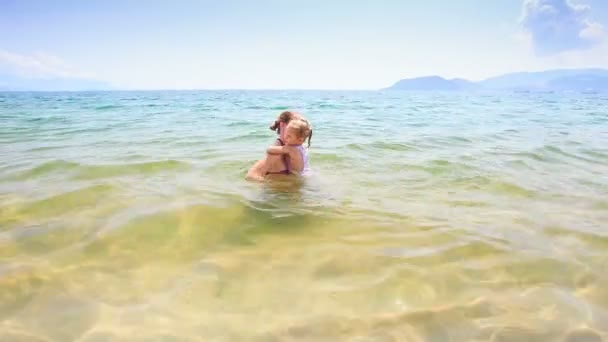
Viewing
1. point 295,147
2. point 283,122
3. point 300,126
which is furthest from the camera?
point 283,122

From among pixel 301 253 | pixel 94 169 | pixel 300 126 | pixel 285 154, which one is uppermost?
pixel 300 126

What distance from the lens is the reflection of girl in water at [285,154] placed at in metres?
4.98

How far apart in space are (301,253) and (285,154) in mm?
2198

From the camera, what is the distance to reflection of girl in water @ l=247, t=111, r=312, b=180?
196 inches

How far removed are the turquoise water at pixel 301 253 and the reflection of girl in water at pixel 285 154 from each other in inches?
8.7

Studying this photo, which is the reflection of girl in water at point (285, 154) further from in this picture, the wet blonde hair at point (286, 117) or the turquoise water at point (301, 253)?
the turquoise water at point (301, 253)

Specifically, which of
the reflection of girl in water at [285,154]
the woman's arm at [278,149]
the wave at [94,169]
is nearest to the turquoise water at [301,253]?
the wave at [94,169]

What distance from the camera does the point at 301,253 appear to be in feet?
10.4

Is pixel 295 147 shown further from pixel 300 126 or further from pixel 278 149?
pixel 300 126

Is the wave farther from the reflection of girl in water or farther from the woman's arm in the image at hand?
the woman's arm

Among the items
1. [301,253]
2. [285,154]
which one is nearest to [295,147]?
[285,154]

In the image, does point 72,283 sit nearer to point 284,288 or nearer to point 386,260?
Answer: point 284,288

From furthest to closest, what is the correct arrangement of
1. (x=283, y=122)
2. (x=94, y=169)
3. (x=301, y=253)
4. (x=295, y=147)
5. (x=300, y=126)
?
(x=94, y=169)
(x=283, y=122)
(x=295, y=147)
(x=300, y=126)
(x=301, y=253)

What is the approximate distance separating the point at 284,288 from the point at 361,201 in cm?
213
